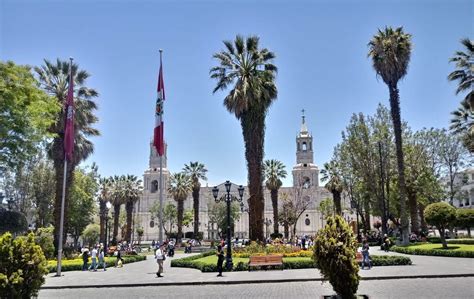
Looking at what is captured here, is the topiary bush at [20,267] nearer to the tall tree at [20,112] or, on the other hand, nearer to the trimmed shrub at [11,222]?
the tall tree at [20,112]

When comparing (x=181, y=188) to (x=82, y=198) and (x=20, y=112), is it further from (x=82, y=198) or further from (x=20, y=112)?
(x=20, y=112)

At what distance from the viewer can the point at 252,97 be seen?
1112 inches

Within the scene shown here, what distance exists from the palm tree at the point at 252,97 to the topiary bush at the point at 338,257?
16563mm

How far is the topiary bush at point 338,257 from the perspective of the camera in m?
9.98

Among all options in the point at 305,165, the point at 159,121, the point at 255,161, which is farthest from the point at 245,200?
the point at 159,121

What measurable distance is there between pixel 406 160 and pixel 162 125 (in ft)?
95.1

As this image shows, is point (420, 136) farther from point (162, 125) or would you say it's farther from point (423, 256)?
point (162, 125)

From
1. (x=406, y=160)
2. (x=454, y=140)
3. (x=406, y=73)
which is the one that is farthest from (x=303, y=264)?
(x=454, y=140)

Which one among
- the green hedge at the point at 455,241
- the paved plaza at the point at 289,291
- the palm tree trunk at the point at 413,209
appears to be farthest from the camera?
the palm tree trunk at the point at 413,209

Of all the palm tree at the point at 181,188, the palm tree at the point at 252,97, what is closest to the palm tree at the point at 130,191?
the palm tree at the point at 181,188

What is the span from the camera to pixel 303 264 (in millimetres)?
20375

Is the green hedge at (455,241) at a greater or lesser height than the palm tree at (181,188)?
lesser

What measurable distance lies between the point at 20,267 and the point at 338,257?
714 centimetres

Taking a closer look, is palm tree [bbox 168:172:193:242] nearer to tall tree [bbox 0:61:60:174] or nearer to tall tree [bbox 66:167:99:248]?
tall tree [bbox 66:167:99:248]
